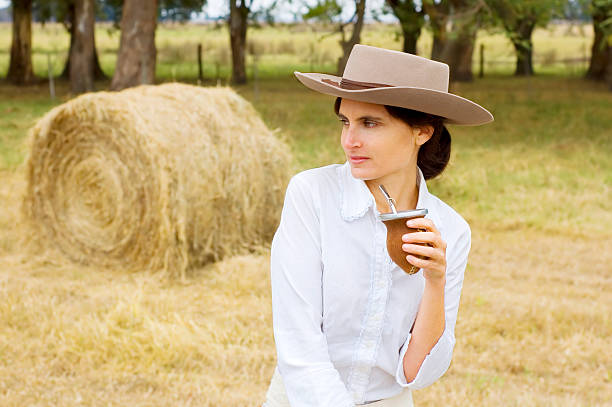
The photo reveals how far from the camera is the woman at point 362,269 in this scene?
81.3 inches

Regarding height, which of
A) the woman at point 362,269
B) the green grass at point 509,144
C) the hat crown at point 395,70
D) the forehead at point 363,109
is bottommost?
the green grass at point 509,144

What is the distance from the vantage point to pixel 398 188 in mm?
2223

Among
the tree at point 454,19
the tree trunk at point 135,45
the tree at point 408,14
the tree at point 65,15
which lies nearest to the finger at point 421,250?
the tree at point 454,19

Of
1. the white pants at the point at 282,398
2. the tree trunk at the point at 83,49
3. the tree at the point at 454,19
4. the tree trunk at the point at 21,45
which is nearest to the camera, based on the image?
the white pants at the point at 282,398

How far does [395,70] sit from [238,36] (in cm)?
2281

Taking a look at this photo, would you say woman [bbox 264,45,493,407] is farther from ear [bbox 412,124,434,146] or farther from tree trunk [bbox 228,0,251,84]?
tree trunk [bbox 228,0,251,84]

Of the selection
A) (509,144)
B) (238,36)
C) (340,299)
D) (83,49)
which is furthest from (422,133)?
(238,36)

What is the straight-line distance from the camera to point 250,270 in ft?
20.3

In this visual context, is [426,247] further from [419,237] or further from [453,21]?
→ [453,21]

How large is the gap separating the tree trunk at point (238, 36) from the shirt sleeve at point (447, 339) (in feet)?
71.9

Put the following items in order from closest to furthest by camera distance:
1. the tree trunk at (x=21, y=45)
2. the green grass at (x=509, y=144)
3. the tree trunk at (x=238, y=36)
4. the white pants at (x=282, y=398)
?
the white pants at (x=282, y=398) → the green grass at (x=509, y=144) → the tree trunk at (x=21, y=45) → the tree trunk at (x=238, y=36)

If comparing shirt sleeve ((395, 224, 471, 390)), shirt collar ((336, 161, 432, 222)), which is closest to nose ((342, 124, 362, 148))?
shirt collar ((336, 161, 432, 222))

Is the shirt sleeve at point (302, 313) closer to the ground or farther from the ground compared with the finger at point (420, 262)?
closer to the ground

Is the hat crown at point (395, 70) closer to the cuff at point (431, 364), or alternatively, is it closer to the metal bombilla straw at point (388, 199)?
the metal bombilla straw at point (388, 199)
